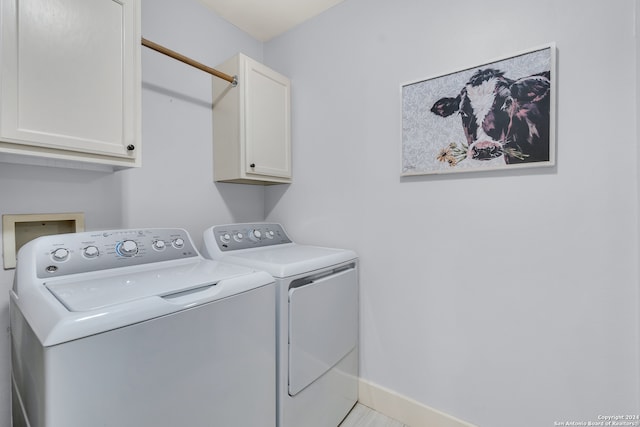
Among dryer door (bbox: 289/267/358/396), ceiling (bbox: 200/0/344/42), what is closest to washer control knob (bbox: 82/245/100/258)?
dryer door (bbox: 289/267/358/396)

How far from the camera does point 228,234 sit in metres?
1.67

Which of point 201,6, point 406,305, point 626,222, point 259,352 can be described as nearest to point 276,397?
point 259,352

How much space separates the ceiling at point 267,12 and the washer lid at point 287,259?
60.3 inches

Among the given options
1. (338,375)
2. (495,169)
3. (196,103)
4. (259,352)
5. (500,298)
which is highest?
(196,103)

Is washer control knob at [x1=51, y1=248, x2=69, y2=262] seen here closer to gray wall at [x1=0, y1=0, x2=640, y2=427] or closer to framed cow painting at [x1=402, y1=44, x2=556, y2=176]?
gray wall at [x1=0, y1=0, x2=640, y2=427]

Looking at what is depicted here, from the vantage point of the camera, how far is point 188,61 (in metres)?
1.57

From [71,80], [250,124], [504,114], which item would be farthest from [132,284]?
[504,114]

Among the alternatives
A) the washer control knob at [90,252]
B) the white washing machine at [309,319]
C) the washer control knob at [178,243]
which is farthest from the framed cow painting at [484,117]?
the washer control knob at [90,252]

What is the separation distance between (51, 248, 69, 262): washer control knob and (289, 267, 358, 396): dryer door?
0.84 m

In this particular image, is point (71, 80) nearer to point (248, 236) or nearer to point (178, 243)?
point (178, 243)

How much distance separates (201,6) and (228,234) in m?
1.45

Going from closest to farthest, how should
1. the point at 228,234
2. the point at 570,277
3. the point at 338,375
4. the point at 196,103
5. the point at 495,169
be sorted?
the point at 570,277, the point at 495,169, the point at 338,375, the point at 228,234, the point at 196,103

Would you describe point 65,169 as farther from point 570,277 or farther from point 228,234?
point 570,277

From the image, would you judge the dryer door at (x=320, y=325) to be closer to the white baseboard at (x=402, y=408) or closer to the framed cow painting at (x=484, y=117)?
the white baseboard at (x=402, y=408)
